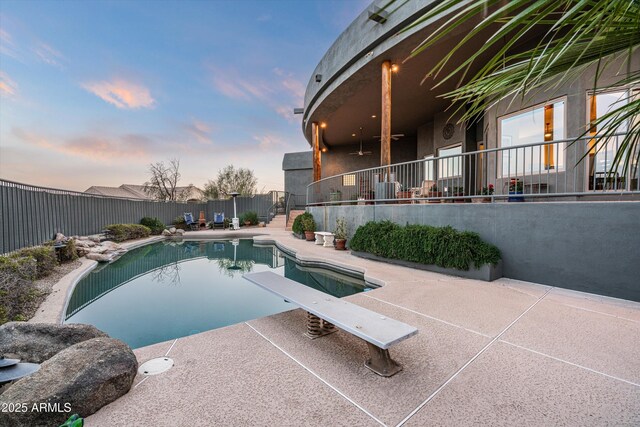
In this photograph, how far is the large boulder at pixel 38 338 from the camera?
6.75ft

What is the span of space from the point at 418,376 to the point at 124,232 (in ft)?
36.4

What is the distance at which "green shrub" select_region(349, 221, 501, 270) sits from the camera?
4.69 metres

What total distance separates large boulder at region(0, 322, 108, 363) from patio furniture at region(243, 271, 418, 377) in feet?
5.24

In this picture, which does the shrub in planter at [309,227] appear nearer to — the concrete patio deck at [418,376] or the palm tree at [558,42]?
the concrete patio deck at [418,376]

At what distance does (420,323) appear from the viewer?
2943 millimetres

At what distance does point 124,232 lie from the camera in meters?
10.2

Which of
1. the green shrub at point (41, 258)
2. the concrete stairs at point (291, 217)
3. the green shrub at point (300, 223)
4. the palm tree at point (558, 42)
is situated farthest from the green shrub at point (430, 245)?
the concrete stairs at point (291, 217)

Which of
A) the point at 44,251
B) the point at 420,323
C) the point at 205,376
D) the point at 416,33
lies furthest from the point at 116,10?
the point at 420,323

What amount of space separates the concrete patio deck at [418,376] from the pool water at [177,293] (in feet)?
3.95

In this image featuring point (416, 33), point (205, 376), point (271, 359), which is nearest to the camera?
point (205, 376)

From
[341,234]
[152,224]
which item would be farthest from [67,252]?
[152,224]

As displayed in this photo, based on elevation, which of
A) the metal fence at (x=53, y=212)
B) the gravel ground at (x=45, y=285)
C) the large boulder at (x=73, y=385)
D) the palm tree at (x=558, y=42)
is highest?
the palm tree at (x=558, y=42)

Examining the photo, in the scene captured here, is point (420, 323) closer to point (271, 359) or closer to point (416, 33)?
point (271, 359)

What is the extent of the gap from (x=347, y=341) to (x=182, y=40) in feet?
39.2
